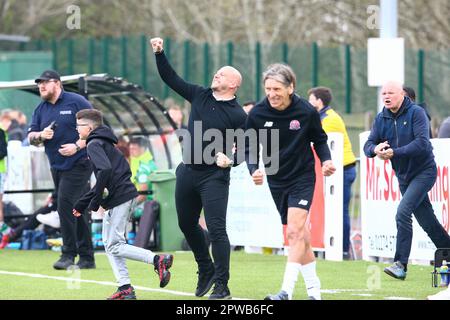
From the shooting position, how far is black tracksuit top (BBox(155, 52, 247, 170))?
11.8 m

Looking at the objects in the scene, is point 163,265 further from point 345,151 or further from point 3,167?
point 3,167

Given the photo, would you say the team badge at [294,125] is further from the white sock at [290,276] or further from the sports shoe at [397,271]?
the sports shoe at [397,271]

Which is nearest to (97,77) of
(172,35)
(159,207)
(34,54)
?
(159,207)

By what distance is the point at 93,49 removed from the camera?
31641 mm

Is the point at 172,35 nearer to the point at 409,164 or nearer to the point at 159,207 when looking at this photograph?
the point at 159,207

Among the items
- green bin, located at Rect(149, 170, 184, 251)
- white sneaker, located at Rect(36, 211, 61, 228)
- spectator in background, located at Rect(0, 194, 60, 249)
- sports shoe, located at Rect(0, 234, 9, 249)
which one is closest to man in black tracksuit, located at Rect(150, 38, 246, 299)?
green bin, located at Rect(149, 170, 184, 251)

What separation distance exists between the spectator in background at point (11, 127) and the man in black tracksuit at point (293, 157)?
10898 mm

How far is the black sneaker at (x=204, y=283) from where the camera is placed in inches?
472

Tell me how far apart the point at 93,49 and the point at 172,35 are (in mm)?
9709

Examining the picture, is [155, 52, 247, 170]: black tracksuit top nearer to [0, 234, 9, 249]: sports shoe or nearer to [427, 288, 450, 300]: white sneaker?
[427, 288, 450, 300]: white sneaker

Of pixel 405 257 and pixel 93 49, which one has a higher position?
pixel 93 49

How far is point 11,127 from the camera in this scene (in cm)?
2197

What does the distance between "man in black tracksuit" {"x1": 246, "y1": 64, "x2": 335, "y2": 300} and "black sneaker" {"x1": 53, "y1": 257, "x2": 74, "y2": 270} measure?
4.35 m

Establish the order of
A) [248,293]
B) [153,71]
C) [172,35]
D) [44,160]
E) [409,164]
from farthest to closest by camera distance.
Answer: [172,35], [153,71], [44,160], [409,164], [248,293]
